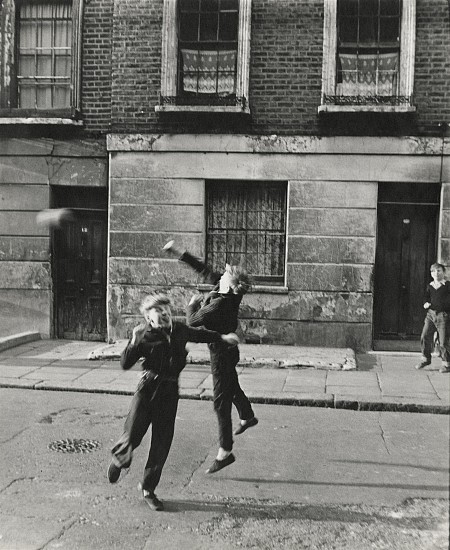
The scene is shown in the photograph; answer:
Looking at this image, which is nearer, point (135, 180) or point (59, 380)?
point (59, 380)

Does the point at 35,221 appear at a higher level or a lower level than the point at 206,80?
lower

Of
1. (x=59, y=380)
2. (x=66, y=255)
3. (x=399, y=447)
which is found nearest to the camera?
(x=399, y=447)

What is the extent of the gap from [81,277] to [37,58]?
4.27 meters

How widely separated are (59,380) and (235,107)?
5558 millimetres

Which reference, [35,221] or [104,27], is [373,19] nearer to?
[104,27]

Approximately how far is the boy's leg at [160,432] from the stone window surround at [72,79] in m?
8.43

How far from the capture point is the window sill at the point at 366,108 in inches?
433

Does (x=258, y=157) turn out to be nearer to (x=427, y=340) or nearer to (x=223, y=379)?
(x=427, y=340)

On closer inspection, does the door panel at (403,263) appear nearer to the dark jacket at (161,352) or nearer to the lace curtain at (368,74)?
the lace curtain at (368,74)

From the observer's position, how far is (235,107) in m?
11.4

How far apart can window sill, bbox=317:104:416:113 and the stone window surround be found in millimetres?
4521

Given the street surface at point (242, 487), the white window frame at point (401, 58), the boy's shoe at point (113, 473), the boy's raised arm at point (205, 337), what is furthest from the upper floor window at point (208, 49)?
the boy's shoe at point (113, 473)

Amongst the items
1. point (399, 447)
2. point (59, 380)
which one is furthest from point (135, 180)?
point (399, 447)

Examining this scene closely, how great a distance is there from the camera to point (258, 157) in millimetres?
11594
